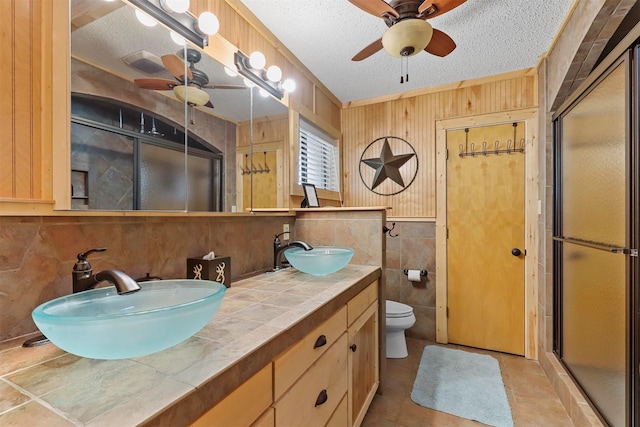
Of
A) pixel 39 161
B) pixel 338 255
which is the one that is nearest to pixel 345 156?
pixel 338 255

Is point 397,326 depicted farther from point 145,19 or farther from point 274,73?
point 145,19

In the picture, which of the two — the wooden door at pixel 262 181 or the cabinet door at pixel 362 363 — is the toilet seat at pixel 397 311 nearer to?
the cabinet door at pixel 362 363

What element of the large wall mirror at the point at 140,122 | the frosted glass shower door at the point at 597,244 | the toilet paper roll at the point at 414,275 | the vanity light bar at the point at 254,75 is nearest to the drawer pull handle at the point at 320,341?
the large wall mirror at the point at 140,122

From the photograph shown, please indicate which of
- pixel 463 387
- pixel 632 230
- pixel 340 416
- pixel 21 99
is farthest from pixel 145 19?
pixel 463 387

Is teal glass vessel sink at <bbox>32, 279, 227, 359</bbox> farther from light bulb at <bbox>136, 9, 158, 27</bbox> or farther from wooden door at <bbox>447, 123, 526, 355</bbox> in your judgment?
wooden door at <bbox>447, 123, 526, 355</bbox>

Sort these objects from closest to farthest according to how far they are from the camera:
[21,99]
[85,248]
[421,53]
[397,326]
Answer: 1. [21,99]
2. [85,248]
3. [421,53]
4. [397,326]

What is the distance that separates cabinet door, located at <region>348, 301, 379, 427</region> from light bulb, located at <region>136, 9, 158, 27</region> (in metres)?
1.60

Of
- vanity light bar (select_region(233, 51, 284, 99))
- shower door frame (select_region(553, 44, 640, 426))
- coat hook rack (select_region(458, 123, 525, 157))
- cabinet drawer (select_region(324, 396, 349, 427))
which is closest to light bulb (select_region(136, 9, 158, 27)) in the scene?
vanity light bar (select_region(233, 51, 284, 99))

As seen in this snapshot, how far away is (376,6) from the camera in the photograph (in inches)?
60.6

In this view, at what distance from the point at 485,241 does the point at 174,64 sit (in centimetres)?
275

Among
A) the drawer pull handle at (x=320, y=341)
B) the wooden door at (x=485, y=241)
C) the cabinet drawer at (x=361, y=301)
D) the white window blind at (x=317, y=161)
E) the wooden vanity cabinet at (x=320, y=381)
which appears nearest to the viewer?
the wooden vanity cabinet at (x=320, y=381)

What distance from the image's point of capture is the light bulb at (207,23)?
1.41 metres

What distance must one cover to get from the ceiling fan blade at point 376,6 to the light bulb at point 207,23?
68 centimetres

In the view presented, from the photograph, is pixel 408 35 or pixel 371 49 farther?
pixel 371 49
